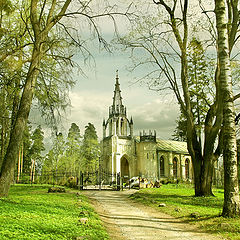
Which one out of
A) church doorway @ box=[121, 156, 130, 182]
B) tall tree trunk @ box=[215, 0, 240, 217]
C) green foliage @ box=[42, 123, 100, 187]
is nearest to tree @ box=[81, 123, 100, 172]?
green foliage @ box=[42, 123, 100, 187]

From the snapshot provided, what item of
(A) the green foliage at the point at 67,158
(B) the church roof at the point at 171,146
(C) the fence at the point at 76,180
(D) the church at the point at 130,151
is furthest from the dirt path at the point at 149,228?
(B) the church roof at the point at 171,146

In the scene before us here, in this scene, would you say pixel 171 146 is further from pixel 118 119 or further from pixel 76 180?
pixel 76 180

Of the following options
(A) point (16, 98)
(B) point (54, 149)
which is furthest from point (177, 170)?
(A) point (16, 98)

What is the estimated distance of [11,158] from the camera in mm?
9820

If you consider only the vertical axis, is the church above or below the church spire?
below

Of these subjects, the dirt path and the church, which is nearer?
the dirt path

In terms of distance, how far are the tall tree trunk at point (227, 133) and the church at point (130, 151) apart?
98.7 ft

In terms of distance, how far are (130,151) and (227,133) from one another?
1266 inches

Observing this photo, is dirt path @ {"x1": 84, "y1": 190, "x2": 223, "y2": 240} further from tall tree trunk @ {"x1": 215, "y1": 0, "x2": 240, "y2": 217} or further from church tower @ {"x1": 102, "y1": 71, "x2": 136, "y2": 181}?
church tower @ {"x1": 102, "y1": 71, "x2": 136, "y2": 181}

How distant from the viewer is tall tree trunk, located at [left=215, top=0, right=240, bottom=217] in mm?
7598

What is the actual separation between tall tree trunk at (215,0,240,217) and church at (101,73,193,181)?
30.1 metres

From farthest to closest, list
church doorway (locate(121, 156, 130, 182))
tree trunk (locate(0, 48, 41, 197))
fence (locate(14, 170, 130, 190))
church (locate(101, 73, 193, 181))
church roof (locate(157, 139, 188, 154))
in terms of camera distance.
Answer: church roof (locate(157, 139, 188, 154))
church doorway (locate(121, 156, 130, 182))
church (locate(101, 73, 193, 181))
fence (locate(14, 170, 130, 190))
tree trunk (locate(0, 48, 41, 197))

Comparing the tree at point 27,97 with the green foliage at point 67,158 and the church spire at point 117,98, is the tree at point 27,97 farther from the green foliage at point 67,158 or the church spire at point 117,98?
the church spire at point 117,98

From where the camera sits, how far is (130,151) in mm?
39875
